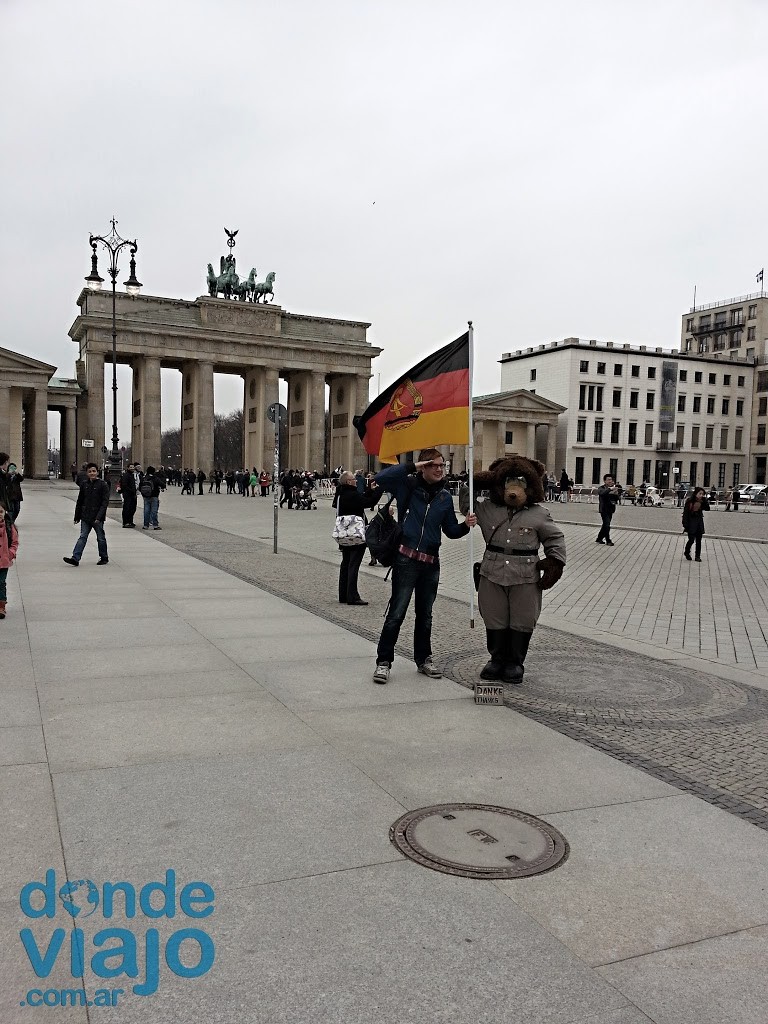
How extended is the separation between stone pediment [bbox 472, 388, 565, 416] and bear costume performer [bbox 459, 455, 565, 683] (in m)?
81.3

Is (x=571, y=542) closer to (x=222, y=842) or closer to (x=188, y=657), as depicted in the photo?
(x=188, y=657)

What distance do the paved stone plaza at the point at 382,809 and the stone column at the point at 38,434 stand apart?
6331 cm

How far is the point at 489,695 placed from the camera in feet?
20.4

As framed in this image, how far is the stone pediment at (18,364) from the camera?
65750mm

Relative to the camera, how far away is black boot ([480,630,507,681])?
22.4ft

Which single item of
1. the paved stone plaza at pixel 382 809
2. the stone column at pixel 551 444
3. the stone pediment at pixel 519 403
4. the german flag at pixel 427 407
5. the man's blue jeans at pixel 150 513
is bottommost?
the paved stone plaza at pixel 382 809

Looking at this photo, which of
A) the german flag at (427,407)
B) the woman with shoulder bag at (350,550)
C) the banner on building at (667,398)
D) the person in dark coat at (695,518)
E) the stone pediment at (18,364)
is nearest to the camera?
the german flag at (427,407)

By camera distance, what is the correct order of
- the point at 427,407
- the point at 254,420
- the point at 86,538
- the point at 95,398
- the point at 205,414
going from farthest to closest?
the point at 254,420 → the point at 205,414 → the point at 95,398 → the point at 86,538 → the point at 427,407

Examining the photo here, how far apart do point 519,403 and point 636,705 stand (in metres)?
86.2

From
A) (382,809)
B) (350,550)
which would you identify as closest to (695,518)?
(350,550)

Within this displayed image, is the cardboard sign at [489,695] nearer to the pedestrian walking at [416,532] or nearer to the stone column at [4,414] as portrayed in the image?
the pedestrian walking at [416,532]

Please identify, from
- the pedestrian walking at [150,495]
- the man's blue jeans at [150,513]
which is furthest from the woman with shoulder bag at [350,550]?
the man's blue jeans at [150,513]

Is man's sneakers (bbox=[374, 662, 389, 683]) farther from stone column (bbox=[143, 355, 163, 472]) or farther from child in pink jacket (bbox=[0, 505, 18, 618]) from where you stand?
stone column (bbox=[143, 355, 163, 472])

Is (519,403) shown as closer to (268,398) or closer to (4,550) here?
(268,398)
